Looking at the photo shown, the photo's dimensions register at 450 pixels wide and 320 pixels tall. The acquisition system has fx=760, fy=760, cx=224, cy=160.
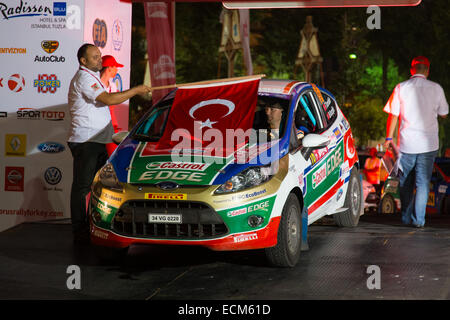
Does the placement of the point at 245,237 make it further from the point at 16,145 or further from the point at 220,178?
the point at 16,145

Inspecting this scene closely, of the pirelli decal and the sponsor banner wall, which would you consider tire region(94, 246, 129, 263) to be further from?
the sponsor banner wall

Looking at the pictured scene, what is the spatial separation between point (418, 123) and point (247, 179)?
3534 millimetres

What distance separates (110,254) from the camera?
7625mm

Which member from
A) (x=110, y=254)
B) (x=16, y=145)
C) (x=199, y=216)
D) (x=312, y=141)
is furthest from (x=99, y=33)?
(x=199, y=216)

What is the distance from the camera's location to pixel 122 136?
766cm

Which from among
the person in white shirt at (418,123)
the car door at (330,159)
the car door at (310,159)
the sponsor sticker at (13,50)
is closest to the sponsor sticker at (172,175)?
the car door at (310,159)

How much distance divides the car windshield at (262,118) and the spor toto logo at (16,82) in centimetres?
320

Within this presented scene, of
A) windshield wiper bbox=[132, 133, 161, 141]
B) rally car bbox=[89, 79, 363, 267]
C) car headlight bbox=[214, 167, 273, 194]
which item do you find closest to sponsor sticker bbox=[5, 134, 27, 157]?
rally car bbox=[89, 79, 363, 267]

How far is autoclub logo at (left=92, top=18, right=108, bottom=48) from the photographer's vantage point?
33.6 ft

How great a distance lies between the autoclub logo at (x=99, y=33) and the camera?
10.2m

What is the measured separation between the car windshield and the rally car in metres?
0.01
